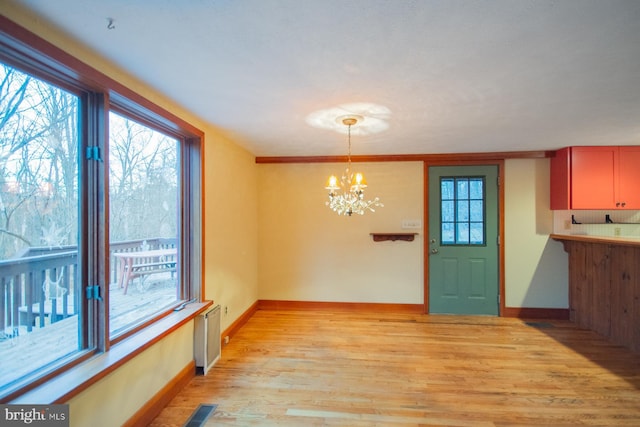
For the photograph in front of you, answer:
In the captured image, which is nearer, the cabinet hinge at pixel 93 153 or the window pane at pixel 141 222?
the cabinet hinge at pixel 93 153

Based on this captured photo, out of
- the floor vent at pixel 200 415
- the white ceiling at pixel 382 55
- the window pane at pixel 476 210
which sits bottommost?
the floor vent at pixel 200 415

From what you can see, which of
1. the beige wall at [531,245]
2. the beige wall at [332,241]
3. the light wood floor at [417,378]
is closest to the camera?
the light wood floor at [417,378]

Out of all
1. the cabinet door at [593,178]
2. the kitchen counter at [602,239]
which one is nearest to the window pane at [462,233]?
the kitchen counter at [602,239]

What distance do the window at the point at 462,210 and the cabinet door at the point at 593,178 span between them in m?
1.06

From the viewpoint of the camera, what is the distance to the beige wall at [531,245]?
404 cm

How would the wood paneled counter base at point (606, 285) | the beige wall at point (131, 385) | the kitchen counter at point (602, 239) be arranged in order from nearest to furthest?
the beige wall at point (131, 385), the kitchen counter at point (602, 239), the wood paneled counter base at point (606, 285)

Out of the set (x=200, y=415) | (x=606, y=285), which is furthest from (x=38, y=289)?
(x=606, y=285)

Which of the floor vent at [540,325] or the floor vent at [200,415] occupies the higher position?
the floor vent at [200,415]

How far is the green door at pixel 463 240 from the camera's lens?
13.5ft

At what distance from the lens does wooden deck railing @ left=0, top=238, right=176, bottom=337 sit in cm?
138

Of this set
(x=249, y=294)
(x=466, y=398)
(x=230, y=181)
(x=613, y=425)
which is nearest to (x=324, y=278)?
(x=249, y=294)

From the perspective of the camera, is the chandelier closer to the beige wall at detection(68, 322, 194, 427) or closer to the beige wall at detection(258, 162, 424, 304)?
the beige wall at detection(258, 162, 424, 304)

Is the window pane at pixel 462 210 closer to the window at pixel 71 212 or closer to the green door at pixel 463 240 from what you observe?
the green door at pixel 463 240

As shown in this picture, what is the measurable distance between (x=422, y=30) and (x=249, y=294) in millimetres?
3769
